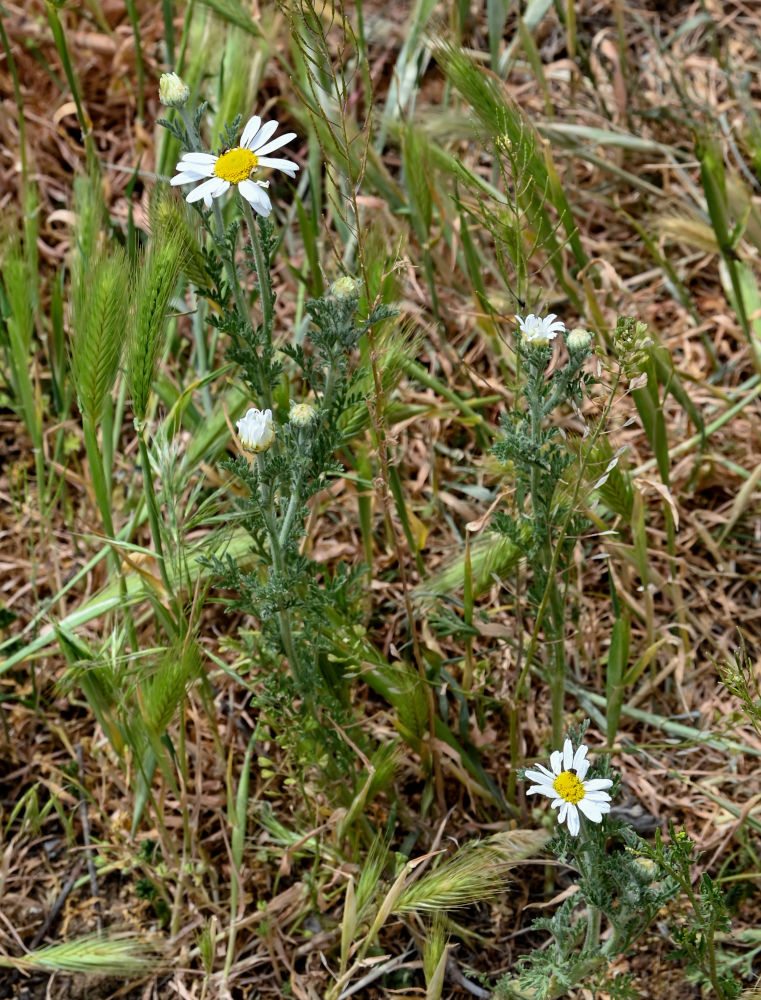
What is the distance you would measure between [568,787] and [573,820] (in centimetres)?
6

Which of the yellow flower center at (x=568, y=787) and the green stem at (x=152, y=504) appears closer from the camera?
the yellow flower center at (x=568, y=787)

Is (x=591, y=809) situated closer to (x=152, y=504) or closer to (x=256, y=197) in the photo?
(x=152, y=504)

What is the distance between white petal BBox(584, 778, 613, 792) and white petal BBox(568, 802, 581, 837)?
1.2 inches

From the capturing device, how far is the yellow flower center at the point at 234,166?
1.40 metres

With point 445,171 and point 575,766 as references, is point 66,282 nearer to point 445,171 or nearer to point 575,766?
point 445,171

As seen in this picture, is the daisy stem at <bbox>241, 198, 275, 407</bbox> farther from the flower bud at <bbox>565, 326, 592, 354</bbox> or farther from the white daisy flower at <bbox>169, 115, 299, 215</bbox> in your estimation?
the flower bud at <bbox>565, 326, 592, 354</bbox>

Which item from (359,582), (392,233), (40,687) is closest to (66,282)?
(392,233)

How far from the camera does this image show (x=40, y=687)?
2.27 m

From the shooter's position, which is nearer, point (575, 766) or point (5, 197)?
point (575, 766)

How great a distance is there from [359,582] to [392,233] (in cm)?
97

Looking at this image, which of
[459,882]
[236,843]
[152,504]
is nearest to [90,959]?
[236,843]

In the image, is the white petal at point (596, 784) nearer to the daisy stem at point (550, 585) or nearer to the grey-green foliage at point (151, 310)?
the daisy stem at point (550, 585)

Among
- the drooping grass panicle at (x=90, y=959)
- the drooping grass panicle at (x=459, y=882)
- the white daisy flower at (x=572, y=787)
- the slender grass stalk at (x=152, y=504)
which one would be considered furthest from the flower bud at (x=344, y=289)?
the drooping grass panicle at (x=90, y=959)

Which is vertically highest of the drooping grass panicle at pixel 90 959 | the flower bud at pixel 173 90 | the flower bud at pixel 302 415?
the flower bud at pixel 173 90
